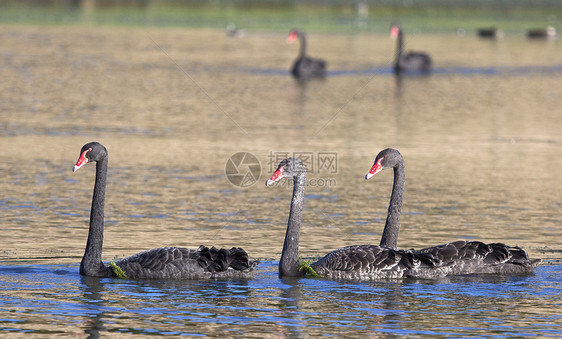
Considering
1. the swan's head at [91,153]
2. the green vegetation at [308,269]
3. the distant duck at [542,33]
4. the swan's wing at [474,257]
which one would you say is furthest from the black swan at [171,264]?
the distant duck at [542,33]

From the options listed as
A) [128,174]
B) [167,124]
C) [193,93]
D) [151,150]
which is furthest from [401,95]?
[128,174]

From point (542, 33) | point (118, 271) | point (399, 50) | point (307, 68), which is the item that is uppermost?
point (542, 33)

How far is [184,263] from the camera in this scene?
10.2 meters

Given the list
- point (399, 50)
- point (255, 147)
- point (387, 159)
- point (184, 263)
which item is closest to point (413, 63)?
point (399, 50)

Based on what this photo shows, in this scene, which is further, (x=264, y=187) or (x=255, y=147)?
(x=255, y=147)

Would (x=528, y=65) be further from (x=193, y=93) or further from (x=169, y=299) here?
(x=169, y=299)

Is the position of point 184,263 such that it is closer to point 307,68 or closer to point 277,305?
point 277,305

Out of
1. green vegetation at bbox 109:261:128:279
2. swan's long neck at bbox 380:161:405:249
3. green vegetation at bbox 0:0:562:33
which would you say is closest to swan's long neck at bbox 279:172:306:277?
swan's long neck at bbox 380:161:405:249

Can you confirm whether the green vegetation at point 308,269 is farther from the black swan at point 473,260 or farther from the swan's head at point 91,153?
the swan's head at point 91,153

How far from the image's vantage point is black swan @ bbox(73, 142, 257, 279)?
10.2 metres

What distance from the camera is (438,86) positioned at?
2977cm

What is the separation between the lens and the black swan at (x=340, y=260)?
33.6 ft

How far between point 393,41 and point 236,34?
20.2ft

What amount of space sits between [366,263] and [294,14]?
45591 millimetres
